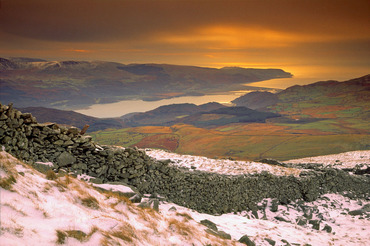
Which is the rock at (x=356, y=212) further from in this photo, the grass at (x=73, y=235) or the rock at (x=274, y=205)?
the grass at (x=73, y=235)

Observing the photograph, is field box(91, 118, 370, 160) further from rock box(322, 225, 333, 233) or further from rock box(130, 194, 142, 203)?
rock box(130, 194, 142, 203)

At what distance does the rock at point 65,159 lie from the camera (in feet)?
38.2

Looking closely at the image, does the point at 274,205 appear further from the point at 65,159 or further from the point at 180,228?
the point at 65,159

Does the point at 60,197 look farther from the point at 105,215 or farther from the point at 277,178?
the point at 277,178

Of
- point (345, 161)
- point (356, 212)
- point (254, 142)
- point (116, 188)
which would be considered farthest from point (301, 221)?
point (254, 142)

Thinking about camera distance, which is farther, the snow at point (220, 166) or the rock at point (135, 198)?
the snow at point (220, 166)

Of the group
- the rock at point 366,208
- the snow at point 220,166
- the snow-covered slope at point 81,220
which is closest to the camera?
the snow-covered slope at point 81,220

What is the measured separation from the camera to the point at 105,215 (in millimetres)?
7742

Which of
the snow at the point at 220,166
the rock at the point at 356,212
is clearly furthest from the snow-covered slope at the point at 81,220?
the rock at the point at 356,212

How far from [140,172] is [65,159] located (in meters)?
4.09

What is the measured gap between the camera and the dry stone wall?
1052cm

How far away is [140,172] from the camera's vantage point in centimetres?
1424

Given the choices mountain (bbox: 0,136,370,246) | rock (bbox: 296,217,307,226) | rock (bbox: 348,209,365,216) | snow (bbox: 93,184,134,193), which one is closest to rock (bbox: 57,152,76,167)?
mountain (bbox: 0,136,370,246)

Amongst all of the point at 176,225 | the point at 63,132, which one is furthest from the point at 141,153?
the point at 176,225
